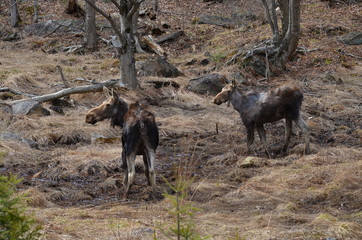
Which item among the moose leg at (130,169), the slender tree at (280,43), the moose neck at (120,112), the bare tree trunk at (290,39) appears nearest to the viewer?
the moose leg at (130,169)

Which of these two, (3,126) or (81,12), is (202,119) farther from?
(81,12)

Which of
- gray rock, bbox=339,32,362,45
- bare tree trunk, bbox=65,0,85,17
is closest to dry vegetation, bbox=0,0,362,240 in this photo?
gray rock, bbox=339,32,362,45

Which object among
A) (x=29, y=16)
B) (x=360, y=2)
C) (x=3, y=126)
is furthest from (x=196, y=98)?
(x=29, y=16)

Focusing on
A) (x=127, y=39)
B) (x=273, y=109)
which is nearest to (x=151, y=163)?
(x=273, y=109)

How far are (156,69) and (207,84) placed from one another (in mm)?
2113

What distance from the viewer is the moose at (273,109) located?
37.0 ft

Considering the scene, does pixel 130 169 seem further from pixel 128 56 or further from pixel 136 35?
pixel 136 35

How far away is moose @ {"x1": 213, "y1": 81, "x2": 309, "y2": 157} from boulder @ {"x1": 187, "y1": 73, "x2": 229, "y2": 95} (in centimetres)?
532

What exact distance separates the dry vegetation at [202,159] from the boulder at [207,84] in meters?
0.43

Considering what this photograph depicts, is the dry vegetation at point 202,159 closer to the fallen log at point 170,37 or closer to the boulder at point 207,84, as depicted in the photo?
the boulder at point 207,84

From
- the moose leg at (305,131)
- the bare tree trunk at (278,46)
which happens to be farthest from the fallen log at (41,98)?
the moose leg at (305,131)

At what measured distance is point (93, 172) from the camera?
10.2m

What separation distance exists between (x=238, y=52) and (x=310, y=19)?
24.1 ft

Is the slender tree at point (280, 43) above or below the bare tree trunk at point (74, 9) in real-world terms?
below
